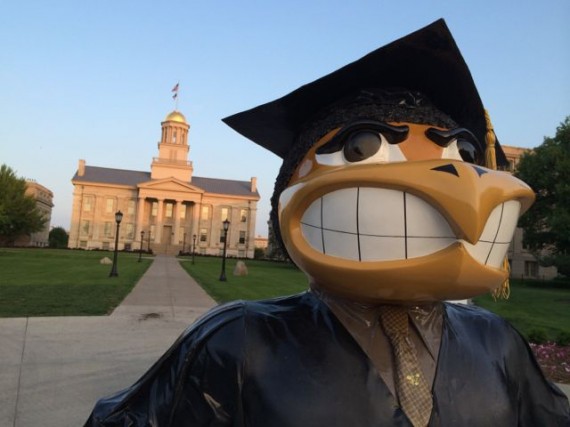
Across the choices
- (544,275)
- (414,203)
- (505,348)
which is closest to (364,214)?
(414,203)

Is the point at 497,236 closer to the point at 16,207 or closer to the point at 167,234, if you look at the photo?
the point at 16,207

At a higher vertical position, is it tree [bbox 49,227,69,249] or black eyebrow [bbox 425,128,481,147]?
tree [bbox 49,227,69,249]

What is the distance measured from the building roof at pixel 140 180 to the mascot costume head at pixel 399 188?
7494 centimetres

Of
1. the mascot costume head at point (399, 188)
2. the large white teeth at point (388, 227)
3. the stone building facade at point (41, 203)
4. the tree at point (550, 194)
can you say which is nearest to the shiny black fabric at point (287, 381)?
the mascot costume head at point (399, 188)

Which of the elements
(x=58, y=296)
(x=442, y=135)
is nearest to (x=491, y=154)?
(x=442, y=135)

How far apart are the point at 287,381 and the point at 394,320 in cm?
34

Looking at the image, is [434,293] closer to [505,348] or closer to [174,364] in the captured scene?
[505,348]

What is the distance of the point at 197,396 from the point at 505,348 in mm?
997

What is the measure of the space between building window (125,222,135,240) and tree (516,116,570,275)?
2160 inches

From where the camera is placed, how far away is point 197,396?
1263 mm

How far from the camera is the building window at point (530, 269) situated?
175 feet

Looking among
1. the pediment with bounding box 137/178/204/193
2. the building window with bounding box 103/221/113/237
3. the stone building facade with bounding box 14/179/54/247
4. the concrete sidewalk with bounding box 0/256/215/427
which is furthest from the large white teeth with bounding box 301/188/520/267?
the stone building facade with bounding box 14/179/54/247

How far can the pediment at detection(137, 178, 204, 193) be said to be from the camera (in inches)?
2795

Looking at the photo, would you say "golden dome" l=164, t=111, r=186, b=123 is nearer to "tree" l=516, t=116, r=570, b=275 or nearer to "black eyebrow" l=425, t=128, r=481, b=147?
"tree" l=516, t=116, r=570, b=275
